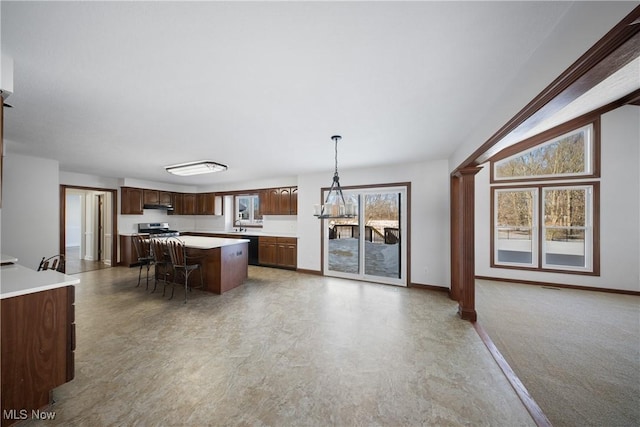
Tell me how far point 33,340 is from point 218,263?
8.13ft

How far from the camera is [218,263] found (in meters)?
4.05

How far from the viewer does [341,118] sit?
7.73ft

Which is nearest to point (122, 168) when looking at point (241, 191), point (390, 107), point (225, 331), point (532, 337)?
point (241, 191)

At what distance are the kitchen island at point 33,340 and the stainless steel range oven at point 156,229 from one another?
5.08m

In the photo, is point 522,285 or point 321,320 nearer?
point 321,320

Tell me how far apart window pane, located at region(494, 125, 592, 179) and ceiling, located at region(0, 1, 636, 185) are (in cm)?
311

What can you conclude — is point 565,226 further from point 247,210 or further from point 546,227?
point 247,210

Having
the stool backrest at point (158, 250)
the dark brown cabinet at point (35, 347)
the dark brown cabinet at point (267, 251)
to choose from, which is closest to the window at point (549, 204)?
the dark brown cabinet at point (267, 251)

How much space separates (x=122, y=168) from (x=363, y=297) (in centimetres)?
561

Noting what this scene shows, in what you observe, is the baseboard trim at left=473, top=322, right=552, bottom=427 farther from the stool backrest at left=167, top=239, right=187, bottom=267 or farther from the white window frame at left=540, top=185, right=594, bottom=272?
the stool backrest at left=167, top=239, right=187, bottom=267

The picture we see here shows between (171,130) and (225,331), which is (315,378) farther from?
(171,130)

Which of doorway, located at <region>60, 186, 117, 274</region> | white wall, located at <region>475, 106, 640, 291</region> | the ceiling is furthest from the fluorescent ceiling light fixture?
white wall, located at <region>475, 106, 640, 291</region>

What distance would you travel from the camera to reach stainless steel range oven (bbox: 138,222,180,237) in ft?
21.1

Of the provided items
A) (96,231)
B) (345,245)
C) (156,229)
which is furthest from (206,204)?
(345,245)
